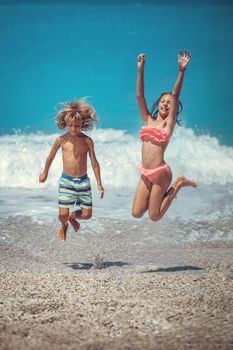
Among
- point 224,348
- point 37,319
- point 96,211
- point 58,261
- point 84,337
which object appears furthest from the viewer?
point 96,211

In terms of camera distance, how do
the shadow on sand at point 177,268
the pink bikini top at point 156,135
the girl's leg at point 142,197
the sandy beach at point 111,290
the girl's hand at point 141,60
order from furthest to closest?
the shadow on sand at point 177,268 → the girl's leg at point 142,197 → the pink bikini top at point 156,135 → the girl's hand at point 141,60 → the sandy beach at point 111,290

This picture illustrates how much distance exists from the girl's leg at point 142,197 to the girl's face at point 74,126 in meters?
0.65

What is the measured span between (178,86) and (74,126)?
0.91 meters

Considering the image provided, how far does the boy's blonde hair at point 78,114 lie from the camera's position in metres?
4.25

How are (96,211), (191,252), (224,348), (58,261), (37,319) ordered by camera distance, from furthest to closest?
(96,211) → (191,252) → (58,261) → (37,319) → (224,348)

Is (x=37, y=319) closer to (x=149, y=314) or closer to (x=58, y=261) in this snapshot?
(x=149, y=314)

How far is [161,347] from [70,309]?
104 centimetres

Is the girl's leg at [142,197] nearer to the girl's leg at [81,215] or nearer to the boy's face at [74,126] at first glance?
the girl's leg at [81,215]

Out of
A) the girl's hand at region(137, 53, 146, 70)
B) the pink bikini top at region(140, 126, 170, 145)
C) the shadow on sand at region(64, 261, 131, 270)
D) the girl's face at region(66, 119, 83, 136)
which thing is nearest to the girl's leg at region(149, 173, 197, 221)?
the pink bikini top at region(140, 126, 170, 145)

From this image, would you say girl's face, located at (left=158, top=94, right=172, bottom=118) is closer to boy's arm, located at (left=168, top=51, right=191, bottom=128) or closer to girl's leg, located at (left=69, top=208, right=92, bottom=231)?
boy's arm, located at (left=168, top=51, right=191, bottom=128)

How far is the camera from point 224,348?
3363mm

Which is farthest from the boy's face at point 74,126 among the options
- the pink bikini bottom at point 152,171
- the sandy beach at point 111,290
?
the sandy beach at point 111,290

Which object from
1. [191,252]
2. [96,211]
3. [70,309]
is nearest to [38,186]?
[96,211]

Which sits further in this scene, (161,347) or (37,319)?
(37,319)
